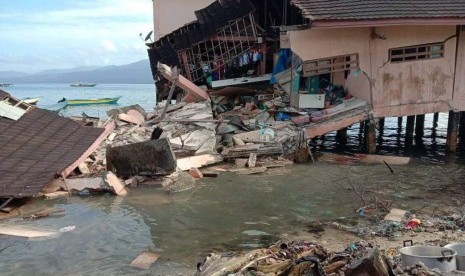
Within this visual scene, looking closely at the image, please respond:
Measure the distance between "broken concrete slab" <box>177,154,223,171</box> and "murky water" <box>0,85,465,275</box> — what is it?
1.05 m

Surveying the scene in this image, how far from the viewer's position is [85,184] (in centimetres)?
1255

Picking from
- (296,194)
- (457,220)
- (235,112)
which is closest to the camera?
(457,220)

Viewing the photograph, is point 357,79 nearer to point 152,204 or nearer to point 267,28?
point 267,28

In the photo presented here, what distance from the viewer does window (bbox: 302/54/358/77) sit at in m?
16.6

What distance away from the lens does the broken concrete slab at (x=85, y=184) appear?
12.5 meters

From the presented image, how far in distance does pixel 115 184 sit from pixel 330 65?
8.73m

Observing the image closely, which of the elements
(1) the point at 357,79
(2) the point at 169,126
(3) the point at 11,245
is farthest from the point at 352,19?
(3) the point at 11,245

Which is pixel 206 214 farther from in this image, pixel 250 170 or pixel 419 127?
pixel 419 127

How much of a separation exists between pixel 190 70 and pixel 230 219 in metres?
12.6

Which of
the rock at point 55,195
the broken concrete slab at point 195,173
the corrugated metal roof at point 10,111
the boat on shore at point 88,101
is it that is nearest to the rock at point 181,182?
the broken concrete slab at point 195,173

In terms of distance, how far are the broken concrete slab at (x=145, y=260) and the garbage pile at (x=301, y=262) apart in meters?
1.48

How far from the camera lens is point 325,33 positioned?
642 inches

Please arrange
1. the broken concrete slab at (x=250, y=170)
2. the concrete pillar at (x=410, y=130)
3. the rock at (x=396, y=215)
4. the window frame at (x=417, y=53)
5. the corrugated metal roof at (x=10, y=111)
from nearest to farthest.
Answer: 1. the rock at (x=396, y=215)
2. the corrugated metal roof at (x=10, y=111)
3. the broken concrete slab at (x=250, y=170)
4. the window frame at (x=417, y=53)
5. the concrete pillar at (x=410, y=130)

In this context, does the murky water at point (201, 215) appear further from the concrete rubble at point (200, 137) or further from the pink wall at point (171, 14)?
the pink wall at point (171, 14)
